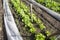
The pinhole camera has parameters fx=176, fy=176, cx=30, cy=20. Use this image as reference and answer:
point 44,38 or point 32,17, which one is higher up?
point 44,38

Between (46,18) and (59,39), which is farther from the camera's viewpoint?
(46,18)

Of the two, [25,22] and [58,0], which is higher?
[25,22]

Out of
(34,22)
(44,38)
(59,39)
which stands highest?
(59,39)

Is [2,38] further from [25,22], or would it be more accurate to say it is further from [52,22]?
[52,22]

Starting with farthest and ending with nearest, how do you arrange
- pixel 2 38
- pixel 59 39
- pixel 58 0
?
pixel 58 0
pixel 2 38
pixel 59 39

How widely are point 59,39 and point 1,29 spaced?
413 centimetres

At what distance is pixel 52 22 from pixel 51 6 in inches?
98.2

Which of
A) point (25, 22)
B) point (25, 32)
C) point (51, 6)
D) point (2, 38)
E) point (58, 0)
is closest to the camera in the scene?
point (2, 38)

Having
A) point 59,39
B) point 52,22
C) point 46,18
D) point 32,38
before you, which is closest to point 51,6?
point 46,18

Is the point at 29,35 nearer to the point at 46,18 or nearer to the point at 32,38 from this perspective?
the point at 32,38

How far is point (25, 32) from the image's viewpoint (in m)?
5.65

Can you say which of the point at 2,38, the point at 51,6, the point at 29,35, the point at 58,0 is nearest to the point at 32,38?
the point at 29,35

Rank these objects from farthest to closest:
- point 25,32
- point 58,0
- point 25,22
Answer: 1. point 58,0
2. point 25,22
3. point 25,32

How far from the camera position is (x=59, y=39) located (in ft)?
6.81
